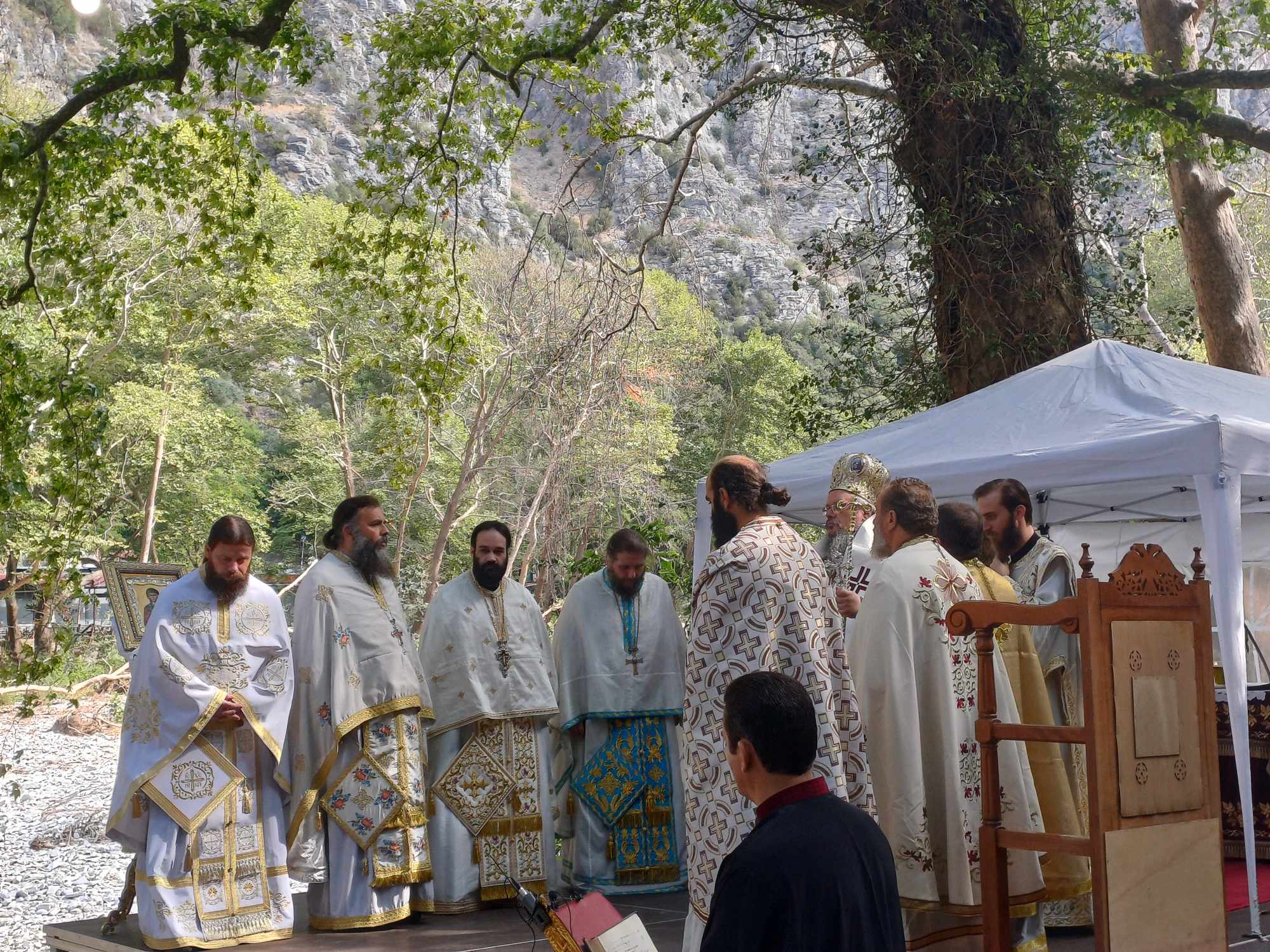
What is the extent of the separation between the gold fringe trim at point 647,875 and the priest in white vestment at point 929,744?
2.15 metres

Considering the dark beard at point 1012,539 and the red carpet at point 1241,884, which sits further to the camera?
the red carpet at point 1241,884

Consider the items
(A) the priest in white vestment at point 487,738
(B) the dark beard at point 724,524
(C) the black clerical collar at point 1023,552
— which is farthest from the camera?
(A) the priest in white vestment at point 487,738

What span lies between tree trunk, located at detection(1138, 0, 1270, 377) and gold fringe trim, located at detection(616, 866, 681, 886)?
8277 mm

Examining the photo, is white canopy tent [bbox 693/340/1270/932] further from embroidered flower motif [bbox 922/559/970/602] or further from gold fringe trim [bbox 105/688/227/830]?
gold fringe trim [bbox 105/688/227/830]

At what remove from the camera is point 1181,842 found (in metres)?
3.87

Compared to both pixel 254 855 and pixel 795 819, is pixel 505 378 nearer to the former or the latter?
pixel 254 855

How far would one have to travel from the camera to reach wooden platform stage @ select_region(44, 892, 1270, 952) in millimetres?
5258

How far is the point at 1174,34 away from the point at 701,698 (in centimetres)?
1082

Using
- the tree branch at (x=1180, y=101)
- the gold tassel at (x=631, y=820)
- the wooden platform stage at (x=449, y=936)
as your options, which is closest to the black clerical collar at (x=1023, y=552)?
the wooden platform stage at (x=449, y=936)

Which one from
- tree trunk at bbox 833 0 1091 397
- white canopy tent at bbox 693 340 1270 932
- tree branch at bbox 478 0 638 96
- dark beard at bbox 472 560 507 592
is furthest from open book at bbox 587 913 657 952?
tree trunk at bbox 833 0 1091 397

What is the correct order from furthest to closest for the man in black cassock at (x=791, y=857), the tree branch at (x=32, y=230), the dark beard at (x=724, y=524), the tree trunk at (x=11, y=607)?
the tree trunk at (x=11, y=607)
the tree branch at (x=32, y=230)
the dark beard at (x=724, y=524)
the man in black cassock at (x=791, y=857)

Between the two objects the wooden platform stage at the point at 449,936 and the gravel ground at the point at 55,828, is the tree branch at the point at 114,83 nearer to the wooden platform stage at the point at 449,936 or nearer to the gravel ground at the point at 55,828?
the wooden platform stage at the point at 449,936

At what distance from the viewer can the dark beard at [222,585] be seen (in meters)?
5.55

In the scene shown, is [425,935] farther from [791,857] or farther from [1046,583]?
[791,857]
